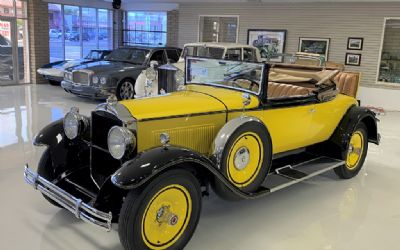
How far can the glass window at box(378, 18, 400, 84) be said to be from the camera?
10.1 metres

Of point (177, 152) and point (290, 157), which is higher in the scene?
point (177, 152)

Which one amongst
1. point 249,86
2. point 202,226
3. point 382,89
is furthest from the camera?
point 382,89

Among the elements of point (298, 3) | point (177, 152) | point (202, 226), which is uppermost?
point (298, 3)

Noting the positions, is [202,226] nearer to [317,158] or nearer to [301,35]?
[317,158]

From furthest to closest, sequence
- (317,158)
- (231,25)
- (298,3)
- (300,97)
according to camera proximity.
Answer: (231,25), (298,3), (317,158), (300,97)

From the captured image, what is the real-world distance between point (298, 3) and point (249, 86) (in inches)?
334

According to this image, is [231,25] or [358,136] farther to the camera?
[231,25]

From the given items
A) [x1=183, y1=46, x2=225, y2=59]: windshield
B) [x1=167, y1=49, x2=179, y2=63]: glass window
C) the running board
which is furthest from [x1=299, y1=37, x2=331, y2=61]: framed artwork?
the running board

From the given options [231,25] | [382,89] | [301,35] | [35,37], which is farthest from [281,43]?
[35,37]

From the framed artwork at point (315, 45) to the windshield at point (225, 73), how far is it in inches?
310

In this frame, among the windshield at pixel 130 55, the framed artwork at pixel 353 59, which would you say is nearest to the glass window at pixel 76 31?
the windshield at pixel 130 55

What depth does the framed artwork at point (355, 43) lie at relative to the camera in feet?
34.2

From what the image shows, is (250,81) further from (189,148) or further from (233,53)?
(233,53)

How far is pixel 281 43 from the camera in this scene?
1170 cm
